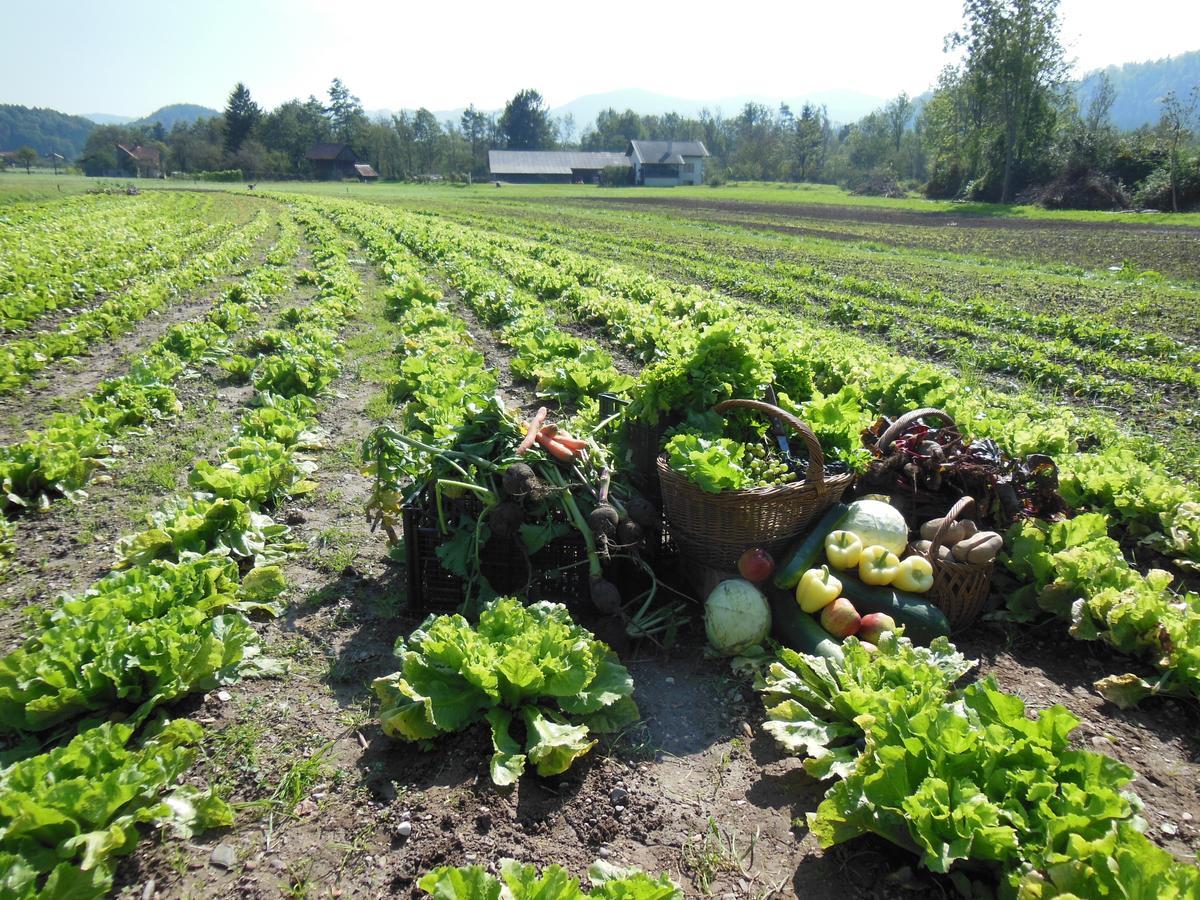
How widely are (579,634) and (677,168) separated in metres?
106

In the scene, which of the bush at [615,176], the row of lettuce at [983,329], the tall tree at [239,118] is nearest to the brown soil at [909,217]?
the row of lettuce at [983,329]

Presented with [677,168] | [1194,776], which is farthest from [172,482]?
[677,168]

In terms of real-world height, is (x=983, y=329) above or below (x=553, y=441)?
below

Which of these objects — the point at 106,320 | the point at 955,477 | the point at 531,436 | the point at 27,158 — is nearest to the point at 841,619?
the point at 955,477

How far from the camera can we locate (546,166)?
107 m

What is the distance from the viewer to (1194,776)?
3.43 m

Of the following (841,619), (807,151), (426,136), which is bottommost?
(841,619)

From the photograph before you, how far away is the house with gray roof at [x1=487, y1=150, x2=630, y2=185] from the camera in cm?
10481

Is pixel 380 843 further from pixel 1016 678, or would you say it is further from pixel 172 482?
pixel 172 482

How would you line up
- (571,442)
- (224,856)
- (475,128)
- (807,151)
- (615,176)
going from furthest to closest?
(475,128) → (807,151) → (615,176) → (571,442) → (224,856)

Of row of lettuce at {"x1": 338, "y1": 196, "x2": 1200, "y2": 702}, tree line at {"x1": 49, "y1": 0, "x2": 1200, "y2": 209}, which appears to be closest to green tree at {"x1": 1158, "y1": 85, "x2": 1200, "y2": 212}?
tree line at {"x1": 49, "y1": 0, "x2": 1200, "y2": 209}

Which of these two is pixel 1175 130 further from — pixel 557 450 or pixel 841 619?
pixel 557 450

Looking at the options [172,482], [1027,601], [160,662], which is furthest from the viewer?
[172,482]

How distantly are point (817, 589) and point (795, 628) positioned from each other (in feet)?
0.97
